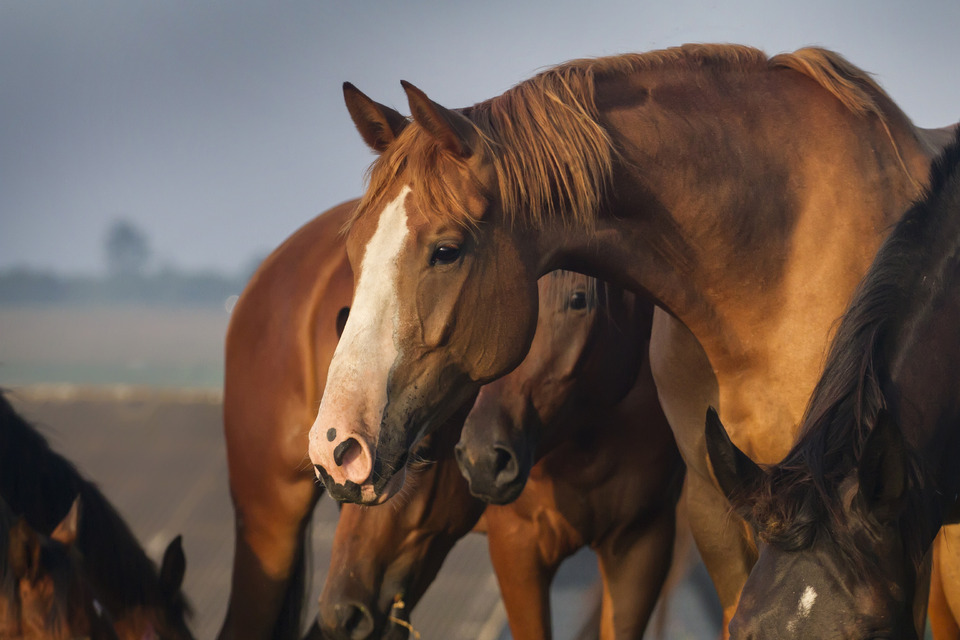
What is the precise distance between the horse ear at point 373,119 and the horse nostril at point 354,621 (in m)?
1.66

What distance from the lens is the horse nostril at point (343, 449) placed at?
7.05 feet

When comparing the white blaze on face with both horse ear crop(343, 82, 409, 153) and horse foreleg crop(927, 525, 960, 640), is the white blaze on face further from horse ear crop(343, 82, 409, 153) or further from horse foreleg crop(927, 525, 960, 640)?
horse foreleg crop(927, 525, 960, 640)

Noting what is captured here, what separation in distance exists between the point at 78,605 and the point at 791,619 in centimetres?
227

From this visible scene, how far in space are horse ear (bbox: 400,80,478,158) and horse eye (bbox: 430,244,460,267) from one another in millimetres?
214

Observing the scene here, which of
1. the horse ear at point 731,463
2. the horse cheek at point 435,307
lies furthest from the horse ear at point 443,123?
the horse ear at point 731,463

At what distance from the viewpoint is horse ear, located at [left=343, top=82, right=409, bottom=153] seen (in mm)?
2457

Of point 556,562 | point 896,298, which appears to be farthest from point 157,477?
point 896,298

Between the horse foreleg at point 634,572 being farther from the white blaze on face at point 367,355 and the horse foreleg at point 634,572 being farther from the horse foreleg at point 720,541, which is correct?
the white blaze on face at point 367,355

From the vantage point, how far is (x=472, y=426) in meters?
3.29

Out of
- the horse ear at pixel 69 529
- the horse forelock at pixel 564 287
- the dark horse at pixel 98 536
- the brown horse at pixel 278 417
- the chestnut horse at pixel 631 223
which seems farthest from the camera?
the brown horse at pixel 278 417

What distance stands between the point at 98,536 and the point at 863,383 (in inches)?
111

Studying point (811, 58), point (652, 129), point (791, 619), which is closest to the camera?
point (791, 619)

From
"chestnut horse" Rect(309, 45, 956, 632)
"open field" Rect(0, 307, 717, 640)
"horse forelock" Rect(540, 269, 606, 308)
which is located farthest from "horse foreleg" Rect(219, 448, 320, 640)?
"chestnut horse" Rect(309, 45, 956, 632)

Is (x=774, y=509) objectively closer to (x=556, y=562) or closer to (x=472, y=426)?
(x=472, y=426)
